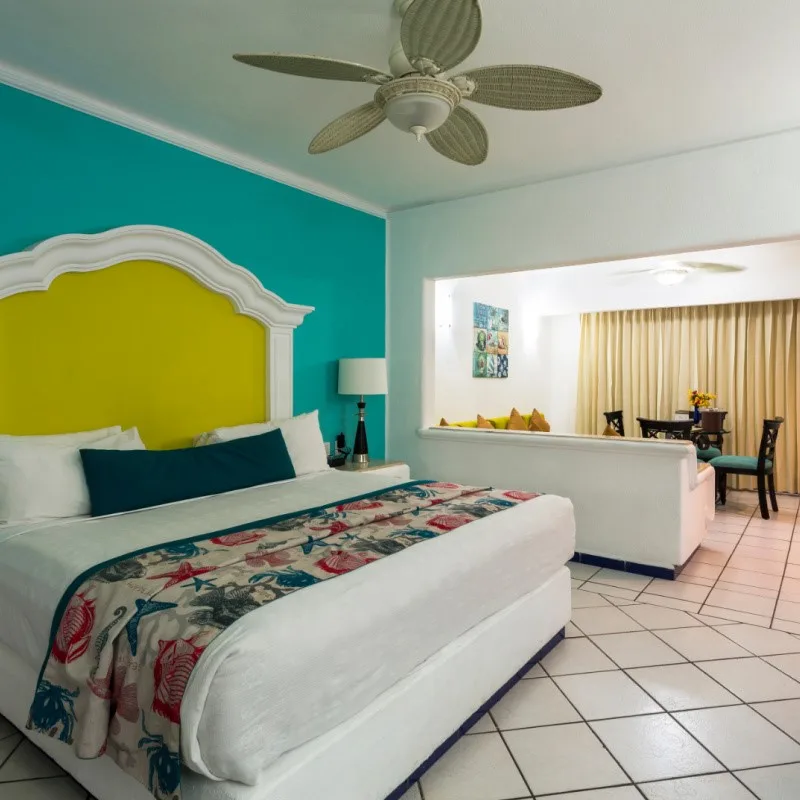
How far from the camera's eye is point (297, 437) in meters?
3.48

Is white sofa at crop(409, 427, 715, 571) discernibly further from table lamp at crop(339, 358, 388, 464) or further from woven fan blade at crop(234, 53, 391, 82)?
woven fan blade at crop(234, 53, 391, 82)

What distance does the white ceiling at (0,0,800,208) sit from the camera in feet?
7.27

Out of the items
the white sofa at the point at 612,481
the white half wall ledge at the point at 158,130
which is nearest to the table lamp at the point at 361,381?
the white sofa at the point at 612,481

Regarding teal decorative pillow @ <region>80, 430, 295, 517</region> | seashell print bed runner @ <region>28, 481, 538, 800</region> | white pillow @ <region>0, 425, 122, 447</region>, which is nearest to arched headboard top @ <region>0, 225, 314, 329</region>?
white pillow @ <region>0, 425, 122, 447</region>

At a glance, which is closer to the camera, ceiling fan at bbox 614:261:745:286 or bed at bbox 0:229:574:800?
bed at bbox 0:229:574:800

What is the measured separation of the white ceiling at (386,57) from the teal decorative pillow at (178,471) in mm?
1678

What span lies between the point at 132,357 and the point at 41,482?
2.98ft

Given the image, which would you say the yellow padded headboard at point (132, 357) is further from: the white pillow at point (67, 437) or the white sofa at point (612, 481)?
the white sofa at point (612, 481)

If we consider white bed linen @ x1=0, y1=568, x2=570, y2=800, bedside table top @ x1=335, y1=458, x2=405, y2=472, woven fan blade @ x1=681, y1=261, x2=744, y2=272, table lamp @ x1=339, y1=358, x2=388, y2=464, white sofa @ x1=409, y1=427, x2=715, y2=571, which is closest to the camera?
white bed linen @ x1=0, y1=568, x2=570, y2=800

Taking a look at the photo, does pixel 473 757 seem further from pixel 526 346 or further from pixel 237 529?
pixel 526 346

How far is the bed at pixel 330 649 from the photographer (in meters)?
1.35

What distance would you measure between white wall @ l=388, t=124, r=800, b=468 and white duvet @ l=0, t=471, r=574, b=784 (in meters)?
1.96

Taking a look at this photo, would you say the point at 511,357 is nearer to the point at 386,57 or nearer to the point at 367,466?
the point at 367,466

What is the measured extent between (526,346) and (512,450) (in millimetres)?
3586
